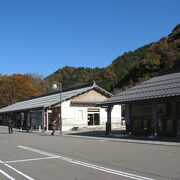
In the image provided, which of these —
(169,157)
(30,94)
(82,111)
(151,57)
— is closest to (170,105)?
(169,157)

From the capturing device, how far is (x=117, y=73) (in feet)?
356

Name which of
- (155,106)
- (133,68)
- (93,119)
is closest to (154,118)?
(155,106)

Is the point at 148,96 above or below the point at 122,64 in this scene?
below

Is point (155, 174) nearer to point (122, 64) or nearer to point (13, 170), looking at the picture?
point (13, 170)

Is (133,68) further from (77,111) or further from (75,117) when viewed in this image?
(75,117)

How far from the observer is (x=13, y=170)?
1391 centimetres

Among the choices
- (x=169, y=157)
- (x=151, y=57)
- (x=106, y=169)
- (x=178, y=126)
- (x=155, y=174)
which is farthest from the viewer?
(x=151, y=57)

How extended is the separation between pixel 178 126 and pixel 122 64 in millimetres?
83931

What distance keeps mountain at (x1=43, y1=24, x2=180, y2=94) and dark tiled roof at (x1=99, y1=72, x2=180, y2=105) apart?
88.5ft

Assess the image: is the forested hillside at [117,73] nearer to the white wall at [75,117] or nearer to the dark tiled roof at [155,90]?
the white wall at [75,117]

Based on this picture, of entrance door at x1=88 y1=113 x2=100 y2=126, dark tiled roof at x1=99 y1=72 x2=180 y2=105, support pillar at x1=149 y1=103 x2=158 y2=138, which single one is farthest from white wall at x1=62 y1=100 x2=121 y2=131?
support pillar at x1=149 y1=103 x2=158 y2=138

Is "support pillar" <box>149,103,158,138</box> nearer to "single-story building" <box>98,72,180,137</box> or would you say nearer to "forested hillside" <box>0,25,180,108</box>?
"single-story building" <box>98,72,180,137</box>

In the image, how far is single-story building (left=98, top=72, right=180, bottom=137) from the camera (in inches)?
1134

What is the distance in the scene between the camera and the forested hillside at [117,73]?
81.4 metres
